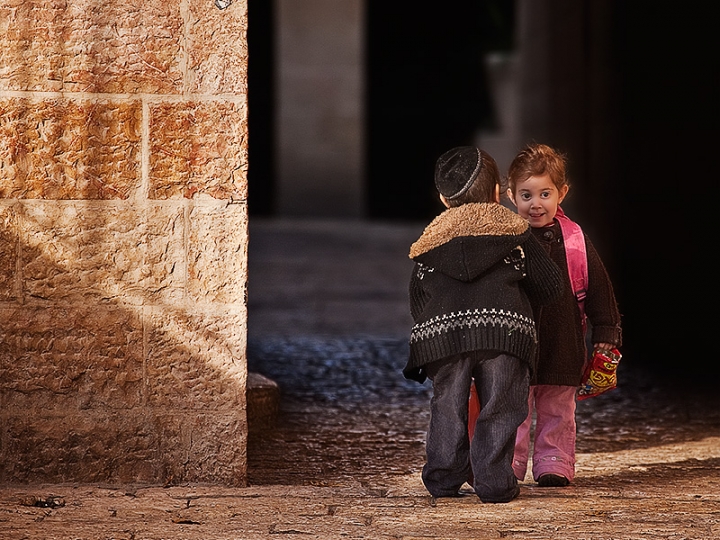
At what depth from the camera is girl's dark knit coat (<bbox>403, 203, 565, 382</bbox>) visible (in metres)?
3.94

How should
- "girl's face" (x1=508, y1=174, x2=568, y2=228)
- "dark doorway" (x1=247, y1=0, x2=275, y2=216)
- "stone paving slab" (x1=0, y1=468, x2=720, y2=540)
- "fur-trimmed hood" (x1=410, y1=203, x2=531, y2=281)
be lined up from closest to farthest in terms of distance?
"stone paving slab" (x1=0, y1=468, x2=720, y2=540) < "fur-trimmed hood" (x1=410, y1=203, x2=531, y2=281) < "girl's face" (x1=508, y1=174, x2=568, y2=228) < "dark doorway" (x1=247, y1=0, x2=275, y2=216)

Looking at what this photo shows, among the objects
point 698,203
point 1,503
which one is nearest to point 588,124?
point 698,203

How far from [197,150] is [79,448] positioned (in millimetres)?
1102

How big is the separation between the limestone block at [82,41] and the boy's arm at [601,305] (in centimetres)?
157

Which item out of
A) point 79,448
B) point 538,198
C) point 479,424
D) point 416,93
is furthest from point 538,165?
point 416,93

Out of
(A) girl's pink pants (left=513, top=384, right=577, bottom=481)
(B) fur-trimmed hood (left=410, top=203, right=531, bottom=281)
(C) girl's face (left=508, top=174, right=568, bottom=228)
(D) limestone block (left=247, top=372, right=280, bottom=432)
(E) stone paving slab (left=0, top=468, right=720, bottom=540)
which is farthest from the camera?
(D) limestone block (left=247, top=372, right=280, bottom=432)

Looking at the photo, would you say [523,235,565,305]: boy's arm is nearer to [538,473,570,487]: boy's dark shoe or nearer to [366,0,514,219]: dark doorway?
[538,473,570,487]: boy's dark shoe

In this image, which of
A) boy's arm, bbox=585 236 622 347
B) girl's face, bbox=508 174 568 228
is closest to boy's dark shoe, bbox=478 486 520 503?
boy's arm, bbox=585 236 622 347

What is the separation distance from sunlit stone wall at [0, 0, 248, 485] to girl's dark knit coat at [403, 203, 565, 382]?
66 centimetres

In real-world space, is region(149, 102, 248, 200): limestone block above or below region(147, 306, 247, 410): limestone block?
above

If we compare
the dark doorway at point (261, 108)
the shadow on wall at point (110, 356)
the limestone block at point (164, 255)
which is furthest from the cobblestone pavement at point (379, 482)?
the dark doorway at point (261, 108)

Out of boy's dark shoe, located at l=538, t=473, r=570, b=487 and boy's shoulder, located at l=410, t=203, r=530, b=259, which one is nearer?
boy's shoulder, located at l=410, t=203, r=530, b=259

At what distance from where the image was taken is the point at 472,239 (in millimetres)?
3947

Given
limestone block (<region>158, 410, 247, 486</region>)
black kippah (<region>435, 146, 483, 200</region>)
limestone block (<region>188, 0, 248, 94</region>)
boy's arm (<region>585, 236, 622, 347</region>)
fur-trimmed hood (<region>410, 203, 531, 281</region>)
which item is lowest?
limestone block (<region>158, 410, 247, 486</region>)
